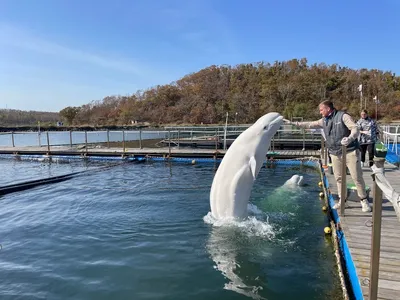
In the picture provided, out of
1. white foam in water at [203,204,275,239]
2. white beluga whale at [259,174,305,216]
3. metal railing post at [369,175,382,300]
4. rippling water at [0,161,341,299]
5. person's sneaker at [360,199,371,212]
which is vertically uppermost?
metal railing post at [369,175,382,300]

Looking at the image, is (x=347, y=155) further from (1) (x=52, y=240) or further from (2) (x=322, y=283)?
(1) (x=52, y=240)

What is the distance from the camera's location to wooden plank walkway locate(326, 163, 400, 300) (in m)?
4.07

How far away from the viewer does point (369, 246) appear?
17.4ft

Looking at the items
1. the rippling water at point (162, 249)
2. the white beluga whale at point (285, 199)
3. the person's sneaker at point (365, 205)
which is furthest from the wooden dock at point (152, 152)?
the person's sneaker at point (365, 205)

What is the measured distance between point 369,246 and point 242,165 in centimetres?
269

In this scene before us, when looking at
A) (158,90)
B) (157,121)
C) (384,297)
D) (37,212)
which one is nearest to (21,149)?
(37,212)

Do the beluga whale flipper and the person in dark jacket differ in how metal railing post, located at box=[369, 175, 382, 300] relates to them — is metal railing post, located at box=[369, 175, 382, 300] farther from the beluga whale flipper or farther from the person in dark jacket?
the person in dark jacket

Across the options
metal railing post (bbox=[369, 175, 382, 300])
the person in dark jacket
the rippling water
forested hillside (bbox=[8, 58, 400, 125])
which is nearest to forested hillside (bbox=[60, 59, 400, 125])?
forested hillside (bbox=[8, 58, 400, 125])

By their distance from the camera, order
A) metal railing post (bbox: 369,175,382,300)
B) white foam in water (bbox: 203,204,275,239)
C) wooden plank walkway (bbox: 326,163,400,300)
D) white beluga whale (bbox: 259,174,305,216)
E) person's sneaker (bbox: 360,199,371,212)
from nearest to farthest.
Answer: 1. metal railing post (bbox: 369,175,382,300)
2. wooden plank walkway (bbox: 326,163,400,300)
3. person's sneaker (bbox: 360,199,371,212)
4. white foam in water (bbox: 203,204,275,239)
5. white beluga whale (bbox: 259,174,305,216)

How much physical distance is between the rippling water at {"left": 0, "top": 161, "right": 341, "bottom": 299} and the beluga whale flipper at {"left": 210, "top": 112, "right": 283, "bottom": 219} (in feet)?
2.25

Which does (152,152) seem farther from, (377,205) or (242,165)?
(377,205)

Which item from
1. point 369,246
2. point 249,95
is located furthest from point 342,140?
point 249,95

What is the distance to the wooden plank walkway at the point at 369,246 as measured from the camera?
407cm

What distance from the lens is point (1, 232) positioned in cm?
859
